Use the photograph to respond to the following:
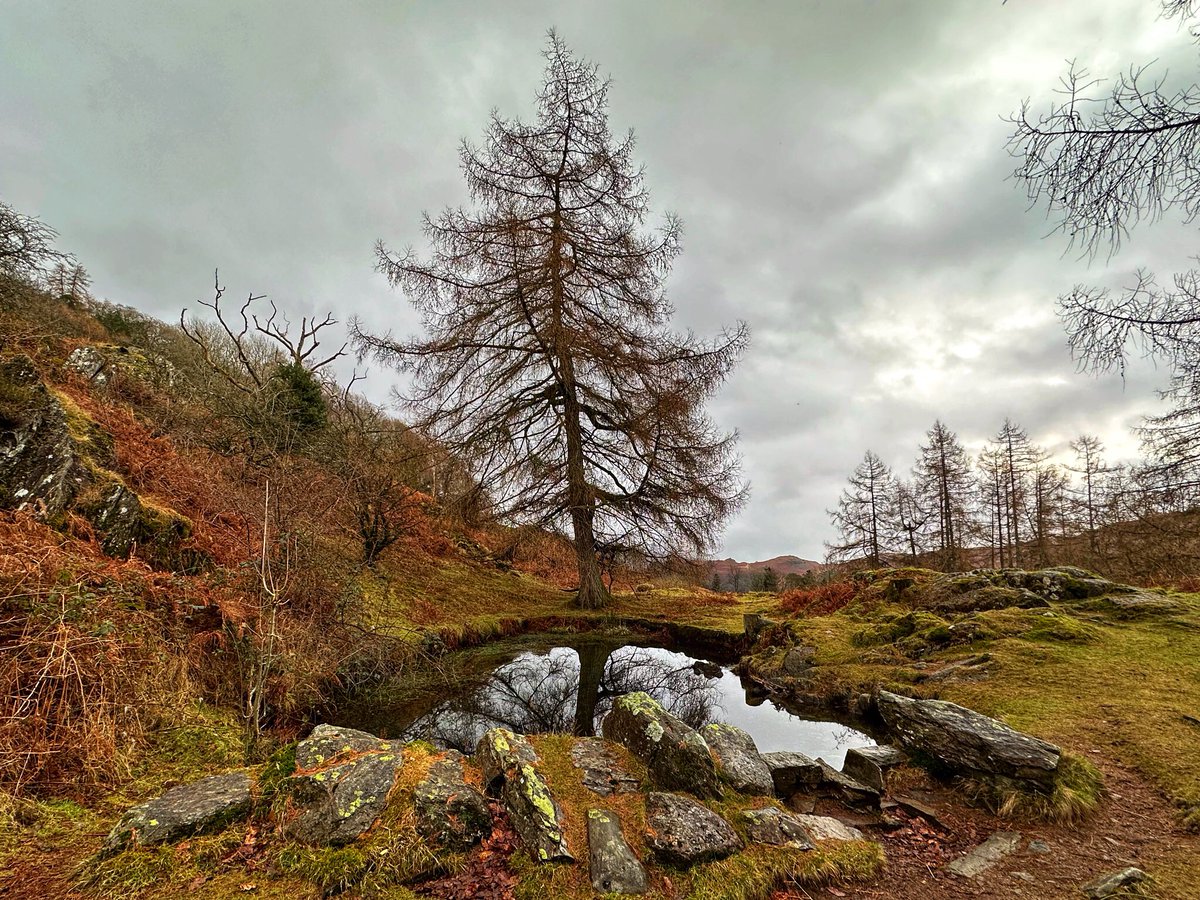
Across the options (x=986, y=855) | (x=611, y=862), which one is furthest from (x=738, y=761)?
(x=986, y=855)

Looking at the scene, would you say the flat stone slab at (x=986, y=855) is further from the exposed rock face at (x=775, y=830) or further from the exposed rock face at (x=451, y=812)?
the exposed rock face at (x=451, y=812)

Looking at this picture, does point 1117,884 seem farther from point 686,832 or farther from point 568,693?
point 568,693

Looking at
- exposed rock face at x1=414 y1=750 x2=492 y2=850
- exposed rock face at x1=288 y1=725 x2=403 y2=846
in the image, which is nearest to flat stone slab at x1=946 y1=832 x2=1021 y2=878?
exposed rock face at x1=414 y1=750 x2=492 y2=850

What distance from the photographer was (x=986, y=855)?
10.9 ft

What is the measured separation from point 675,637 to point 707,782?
8.67m

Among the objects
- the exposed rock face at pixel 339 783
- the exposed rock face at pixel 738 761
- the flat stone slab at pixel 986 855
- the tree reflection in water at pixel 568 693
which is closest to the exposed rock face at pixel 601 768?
the exposed rock face at pixel 738 761

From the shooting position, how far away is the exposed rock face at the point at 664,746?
3660 millimetres

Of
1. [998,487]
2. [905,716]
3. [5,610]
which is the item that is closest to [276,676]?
[5,610]

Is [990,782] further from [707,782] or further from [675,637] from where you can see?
[675,637]

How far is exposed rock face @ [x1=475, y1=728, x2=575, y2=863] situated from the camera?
295cm

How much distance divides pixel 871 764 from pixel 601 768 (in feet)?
8.85

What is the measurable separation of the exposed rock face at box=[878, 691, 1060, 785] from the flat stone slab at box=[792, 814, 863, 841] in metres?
1.49

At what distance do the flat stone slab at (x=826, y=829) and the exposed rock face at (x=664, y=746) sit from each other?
664 mm

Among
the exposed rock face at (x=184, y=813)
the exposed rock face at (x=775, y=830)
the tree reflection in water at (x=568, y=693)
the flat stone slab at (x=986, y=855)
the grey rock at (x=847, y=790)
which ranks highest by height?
the exposed rock face at (x=184, y=813)
